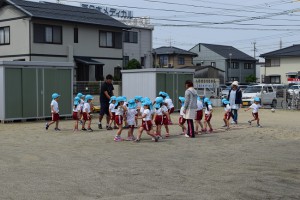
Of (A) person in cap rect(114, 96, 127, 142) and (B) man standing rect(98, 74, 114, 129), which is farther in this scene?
(B) man standing rect(98, 74, 114, 129)

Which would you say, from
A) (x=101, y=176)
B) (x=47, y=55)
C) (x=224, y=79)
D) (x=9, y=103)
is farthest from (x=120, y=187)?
(x=224, y=79)

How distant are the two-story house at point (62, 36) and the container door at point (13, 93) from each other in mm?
13627

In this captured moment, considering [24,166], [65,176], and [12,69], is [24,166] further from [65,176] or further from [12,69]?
[12,69]

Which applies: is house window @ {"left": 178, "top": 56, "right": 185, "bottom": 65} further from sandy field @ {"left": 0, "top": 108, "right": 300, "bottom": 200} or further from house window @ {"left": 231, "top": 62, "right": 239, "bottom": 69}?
sandy field @ {"left": 0, "top": 108, "right": 300, "bottom": 200}

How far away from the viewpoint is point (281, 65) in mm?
56969

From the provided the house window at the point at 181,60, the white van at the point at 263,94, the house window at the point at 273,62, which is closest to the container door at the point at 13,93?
the white van at the point at 263,94

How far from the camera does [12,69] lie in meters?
18.1

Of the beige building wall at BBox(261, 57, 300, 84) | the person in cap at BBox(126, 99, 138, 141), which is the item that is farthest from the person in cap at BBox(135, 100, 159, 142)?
the beige building wall at BBox(261, 57, 300, 84)

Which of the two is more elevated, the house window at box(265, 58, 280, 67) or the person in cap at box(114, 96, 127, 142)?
the house window at box(265, 58, 280, 67)

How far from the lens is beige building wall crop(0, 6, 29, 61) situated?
104 ft

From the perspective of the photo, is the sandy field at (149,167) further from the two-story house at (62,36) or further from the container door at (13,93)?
the two-story house at (62,36)

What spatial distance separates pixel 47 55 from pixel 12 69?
1475 centimetres

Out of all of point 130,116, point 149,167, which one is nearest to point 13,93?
point 130,116

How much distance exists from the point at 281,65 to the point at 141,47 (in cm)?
2144
